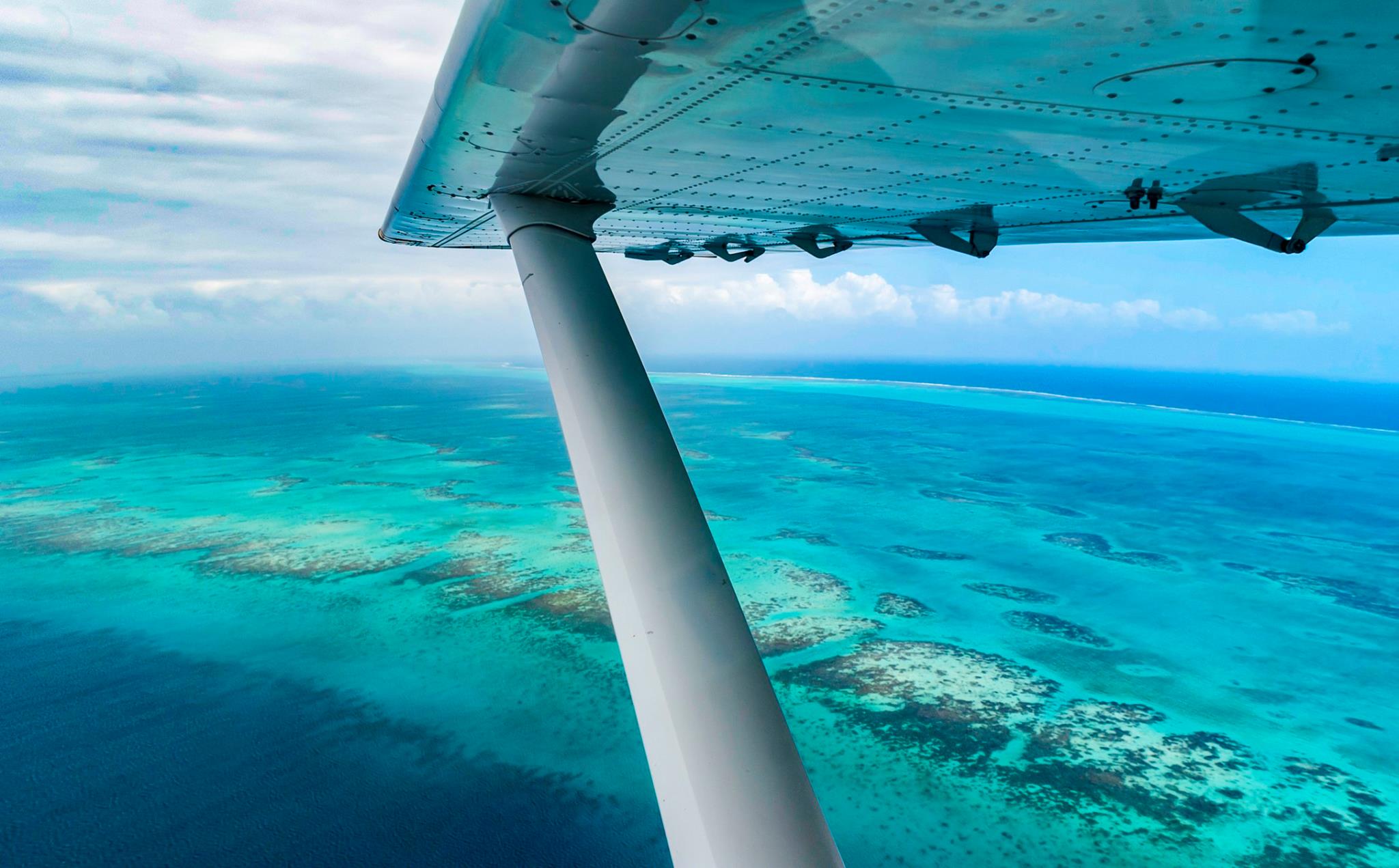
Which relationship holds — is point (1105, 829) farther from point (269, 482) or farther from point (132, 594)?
point (269, 482)

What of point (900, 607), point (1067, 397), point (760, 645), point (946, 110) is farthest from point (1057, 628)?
point (1067, 397)

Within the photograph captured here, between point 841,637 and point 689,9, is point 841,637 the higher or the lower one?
the lower one

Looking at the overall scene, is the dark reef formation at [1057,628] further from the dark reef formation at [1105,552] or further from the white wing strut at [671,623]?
the white wing strut at [671,623]

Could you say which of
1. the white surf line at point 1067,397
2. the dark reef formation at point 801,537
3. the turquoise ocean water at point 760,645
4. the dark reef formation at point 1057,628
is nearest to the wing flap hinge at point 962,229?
the turquoise ocean water at point 760,645

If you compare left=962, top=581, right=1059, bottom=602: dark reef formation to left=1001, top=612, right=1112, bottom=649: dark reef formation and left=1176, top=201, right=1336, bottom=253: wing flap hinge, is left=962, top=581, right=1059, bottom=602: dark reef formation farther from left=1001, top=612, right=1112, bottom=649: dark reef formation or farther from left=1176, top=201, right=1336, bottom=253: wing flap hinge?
left=1176, top=201, right=1336, bottom=253: wing flap hinge

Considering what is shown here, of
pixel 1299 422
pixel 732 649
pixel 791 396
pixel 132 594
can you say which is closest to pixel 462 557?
pixel 132 594

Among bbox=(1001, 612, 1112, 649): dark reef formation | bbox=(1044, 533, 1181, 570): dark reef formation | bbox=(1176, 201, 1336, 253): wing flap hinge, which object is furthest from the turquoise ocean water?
bbox=(1176, 201, 1336, 253): wing flap hinge
